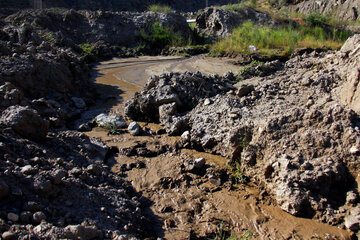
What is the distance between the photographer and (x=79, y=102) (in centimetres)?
615

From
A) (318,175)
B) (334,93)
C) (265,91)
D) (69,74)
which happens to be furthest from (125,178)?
(69,74)

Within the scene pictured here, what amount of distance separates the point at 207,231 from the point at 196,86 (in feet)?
9.14

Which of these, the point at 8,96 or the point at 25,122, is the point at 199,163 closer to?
the point at 25,122

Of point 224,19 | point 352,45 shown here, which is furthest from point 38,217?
point 224,19

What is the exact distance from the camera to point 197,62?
9797 millimetres

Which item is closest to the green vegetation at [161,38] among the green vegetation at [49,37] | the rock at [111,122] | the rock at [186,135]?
the green vegetation at [49,37]

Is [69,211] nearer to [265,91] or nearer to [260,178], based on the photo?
[260,178]

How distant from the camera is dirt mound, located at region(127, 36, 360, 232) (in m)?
3.06

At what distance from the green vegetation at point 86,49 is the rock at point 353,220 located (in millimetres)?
9145

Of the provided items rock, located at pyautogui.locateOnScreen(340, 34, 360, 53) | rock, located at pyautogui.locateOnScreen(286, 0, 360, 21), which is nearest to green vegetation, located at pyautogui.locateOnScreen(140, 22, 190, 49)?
rock, located at pyautogui.locateOnScreen(340, 34, 360, 53)

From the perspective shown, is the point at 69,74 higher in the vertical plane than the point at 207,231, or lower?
higher

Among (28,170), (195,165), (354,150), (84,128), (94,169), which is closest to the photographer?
(28,170)

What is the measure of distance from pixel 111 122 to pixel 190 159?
1.65m

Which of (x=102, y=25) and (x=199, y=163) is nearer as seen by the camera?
(x=199, y=163)
